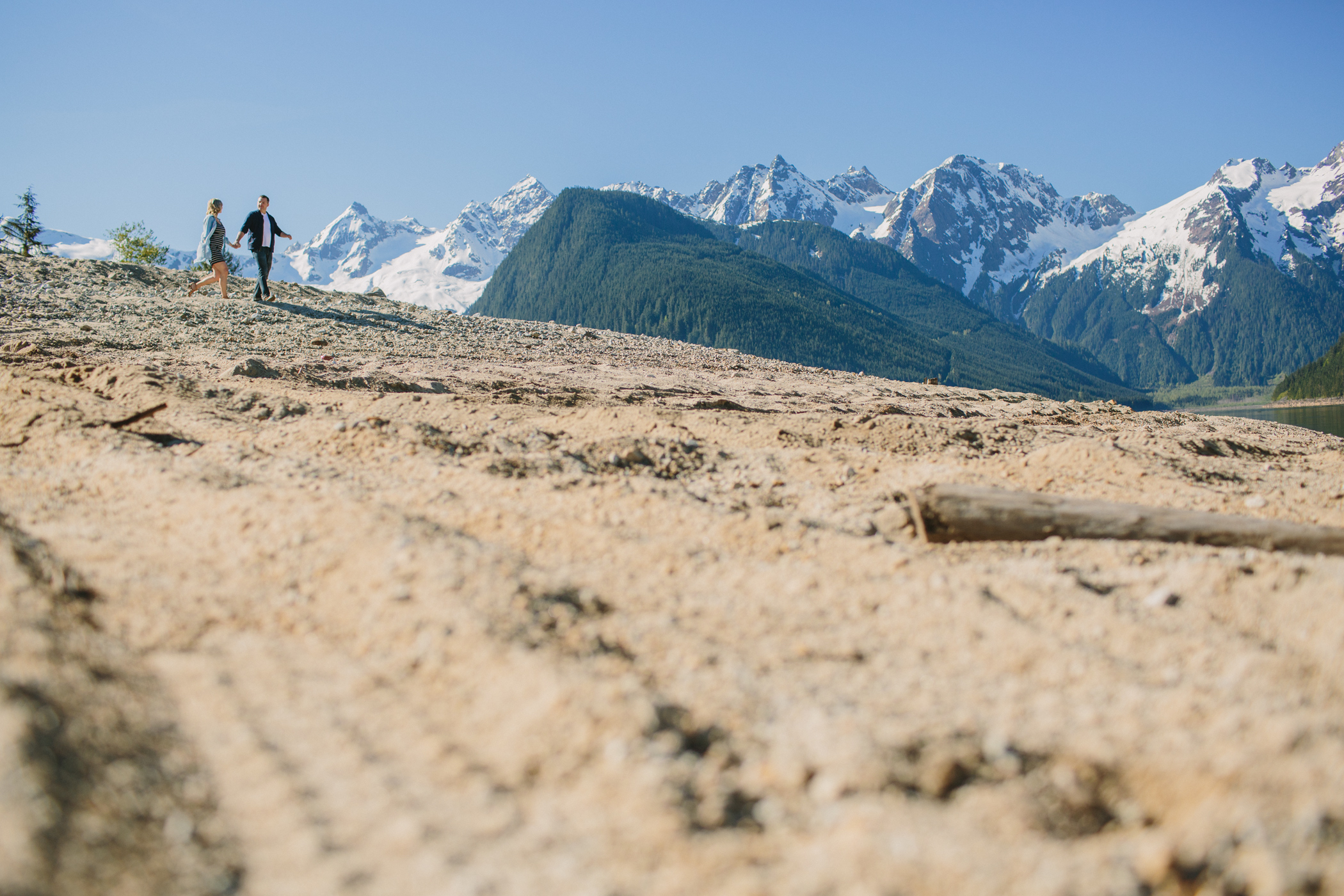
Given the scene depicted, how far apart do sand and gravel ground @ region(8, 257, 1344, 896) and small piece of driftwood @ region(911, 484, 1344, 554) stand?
0.61ft

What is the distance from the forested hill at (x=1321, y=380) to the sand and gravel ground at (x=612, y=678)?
500ft

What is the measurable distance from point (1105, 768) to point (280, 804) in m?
3.02

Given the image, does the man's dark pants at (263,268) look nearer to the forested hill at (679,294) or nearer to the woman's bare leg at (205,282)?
the woman's bare leg at (205,282)

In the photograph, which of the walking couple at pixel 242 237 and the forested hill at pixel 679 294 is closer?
the walking couple at pixel 242 237

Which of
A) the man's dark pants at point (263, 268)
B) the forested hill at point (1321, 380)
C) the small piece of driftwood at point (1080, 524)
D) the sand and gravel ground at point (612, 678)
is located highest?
the forested hill at point (1321, 380)

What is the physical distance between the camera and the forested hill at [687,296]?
481 ft

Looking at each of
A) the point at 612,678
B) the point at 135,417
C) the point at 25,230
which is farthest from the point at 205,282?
the point at 25,230

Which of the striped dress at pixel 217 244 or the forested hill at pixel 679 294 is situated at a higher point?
the forested hill at pixel 679 294

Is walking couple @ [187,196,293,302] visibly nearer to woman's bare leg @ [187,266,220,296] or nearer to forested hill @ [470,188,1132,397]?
woman's bare leg @ [187,266,220,296]

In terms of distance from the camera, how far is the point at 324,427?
23.9 feet

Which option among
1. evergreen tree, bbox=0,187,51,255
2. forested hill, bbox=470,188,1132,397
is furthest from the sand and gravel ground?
forested hill, bbox=470,188,1132,397

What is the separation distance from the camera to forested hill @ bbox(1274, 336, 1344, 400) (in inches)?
4656

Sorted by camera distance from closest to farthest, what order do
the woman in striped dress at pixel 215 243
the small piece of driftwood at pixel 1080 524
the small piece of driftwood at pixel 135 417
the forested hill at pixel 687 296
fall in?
the small piece of driftwood at pixel 1080 524, the small piece of driftwood at pixel 135 417, the woman in striped dress at pixel 215 243, the forested hill at pixel 687 296

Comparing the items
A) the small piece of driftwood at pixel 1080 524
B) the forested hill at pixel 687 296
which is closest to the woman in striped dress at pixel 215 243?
the small piece of driftwood at pixel 1080 524
